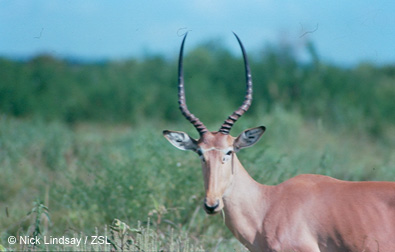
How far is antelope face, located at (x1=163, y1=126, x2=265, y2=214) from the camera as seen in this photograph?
7.38 meters

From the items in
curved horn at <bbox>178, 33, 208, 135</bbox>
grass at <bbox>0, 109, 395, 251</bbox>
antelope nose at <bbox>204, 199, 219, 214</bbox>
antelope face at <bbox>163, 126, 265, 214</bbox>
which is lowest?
grass at <bbox>0, 109, 395, 251</bbox>

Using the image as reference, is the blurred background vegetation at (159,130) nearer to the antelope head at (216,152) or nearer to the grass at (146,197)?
the grass at (146,197)

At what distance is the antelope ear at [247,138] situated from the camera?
7.94m

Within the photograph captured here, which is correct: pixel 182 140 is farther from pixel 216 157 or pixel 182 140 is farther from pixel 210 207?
pixel 210 207

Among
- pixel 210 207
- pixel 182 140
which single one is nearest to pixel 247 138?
pixel 182 140

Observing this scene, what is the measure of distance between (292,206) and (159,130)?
11.5 m

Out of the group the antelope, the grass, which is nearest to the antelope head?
the antelope

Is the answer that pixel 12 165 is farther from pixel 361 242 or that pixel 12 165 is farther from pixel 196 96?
pixel 196 96

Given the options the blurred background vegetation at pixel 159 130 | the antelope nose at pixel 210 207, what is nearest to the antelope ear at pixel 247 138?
the antelope nose at pixel 210 207

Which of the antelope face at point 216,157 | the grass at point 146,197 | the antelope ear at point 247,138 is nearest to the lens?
the antelope face at point 216,157

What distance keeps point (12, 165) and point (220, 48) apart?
869 inches

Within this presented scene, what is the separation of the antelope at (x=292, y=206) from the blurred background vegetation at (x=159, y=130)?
1.11m

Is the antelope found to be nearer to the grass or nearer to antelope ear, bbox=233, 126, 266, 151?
A: antelope ear, bbox=233, 126, 266, 151

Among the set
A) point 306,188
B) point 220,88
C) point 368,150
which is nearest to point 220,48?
point 220,88
